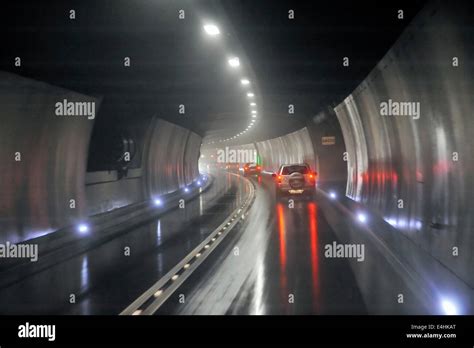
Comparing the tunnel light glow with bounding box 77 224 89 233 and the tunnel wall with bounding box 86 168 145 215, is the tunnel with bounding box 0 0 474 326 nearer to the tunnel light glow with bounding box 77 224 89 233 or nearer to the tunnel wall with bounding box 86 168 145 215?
the tunnel wall with bounding box 86 168 145 215

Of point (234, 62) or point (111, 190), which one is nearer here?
point (234, 62)

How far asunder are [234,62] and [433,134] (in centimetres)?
748

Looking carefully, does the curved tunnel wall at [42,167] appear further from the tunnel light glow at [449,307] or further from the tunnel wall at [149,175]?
the tunnel light glow at [449,307]

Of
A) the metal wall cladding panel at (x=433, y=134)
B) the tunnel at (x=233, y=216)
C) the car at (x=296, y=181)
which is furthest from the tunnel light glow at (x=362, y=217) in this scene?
the car at (x=296, y=181)

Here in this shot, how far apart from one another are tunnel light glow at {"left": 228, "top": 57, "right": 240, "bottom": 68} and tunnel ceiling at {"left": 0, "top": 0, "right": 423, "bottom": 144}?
0.60ft

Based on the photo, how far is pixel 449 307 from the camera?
332 inches

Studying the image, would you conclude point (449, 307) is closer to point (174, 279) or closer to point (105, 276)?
point (174, 279)

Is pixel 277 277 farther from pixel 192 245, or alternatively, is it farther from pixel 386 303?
pixel 192 245

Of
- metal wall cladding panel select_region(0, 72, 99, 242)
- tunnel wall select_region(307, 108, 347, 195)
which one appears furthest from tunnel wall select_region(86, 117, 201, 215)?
tunnel wall select_region(307, 108, 347, 195)

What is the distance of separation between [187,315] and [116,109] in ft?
46.3

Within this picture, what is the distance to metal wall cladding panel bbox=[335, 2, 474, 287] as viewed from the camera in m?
9.29

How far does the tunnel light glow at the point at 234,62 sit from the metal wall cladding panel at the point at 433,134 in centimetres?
399

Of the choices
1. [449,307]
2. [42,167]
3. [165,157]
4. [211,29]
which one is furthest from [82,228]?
[165,157]

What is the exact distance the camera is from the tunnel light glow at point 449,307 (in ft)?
26.9
